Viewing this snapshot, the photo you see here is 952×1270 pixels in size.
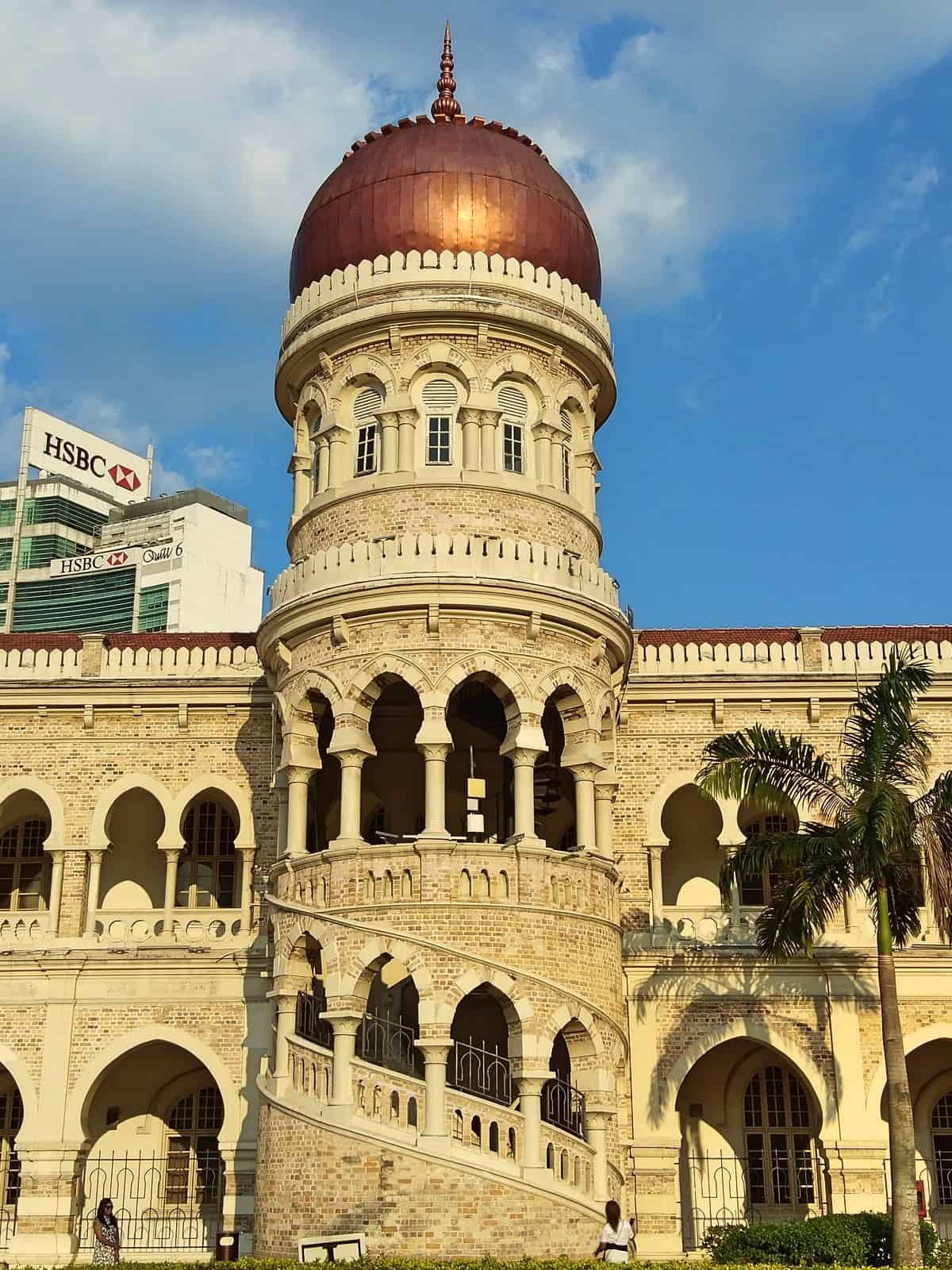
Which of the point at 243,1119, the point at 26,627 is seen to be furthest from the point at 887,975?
the point at 26,627

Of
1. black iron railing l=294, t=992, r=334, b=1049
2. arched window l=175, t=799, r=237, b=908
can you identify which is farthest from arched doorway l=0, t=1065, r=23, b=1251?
black iron railing l=294, t=992, r=334, b=1049

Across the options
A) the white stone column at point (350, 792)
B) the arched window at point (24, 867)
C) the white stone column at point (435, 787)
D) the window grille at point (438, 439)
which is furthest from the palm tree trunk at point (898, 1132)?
the arched window at point (24, 867)

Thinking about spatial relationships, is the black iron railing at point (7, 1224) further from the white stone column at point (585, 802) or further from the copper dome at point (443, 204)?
the copper dome at point (443, 204)

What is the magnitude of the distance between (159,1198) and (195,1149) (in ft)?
3.34

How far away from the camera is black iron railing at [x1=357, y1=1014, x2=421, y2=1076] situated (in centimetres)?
2236

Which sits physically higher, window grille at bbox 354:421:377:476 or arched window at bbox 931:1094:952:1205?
window grille at bbox 354:421:377:476

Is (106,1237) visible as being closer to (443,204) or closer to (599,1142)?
(599,1142)

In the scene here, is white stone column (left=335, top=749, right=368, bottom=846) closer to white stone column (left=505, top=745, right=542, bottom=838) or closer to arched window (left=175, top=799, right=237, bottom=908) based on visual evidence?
white stone column (left=505, top=745, right=542, bottom=838)

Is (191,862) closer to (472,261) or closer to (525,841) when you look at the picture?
(525,841)

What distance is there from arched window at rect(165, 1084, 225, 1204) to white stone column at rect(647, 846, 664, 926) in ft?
26.9

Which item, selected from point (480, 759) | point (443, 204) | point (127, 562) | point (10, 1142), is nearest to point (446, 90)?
point (443, 204)

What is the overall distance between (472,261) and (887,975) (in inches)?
508

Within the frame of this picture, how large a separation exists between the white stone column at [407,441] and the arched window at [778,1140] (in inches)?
485

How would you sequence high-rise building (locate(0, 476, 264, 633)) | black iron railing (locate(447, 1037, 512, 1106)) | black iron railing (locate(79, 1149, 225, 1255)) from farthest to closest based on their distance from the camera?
high-rise building (locate(0, 476, 264, 633)) → black iron railing (locate(79, 1149, 225, 1255)) → black iron railing (locate(447, 1037, 512, 1106))
